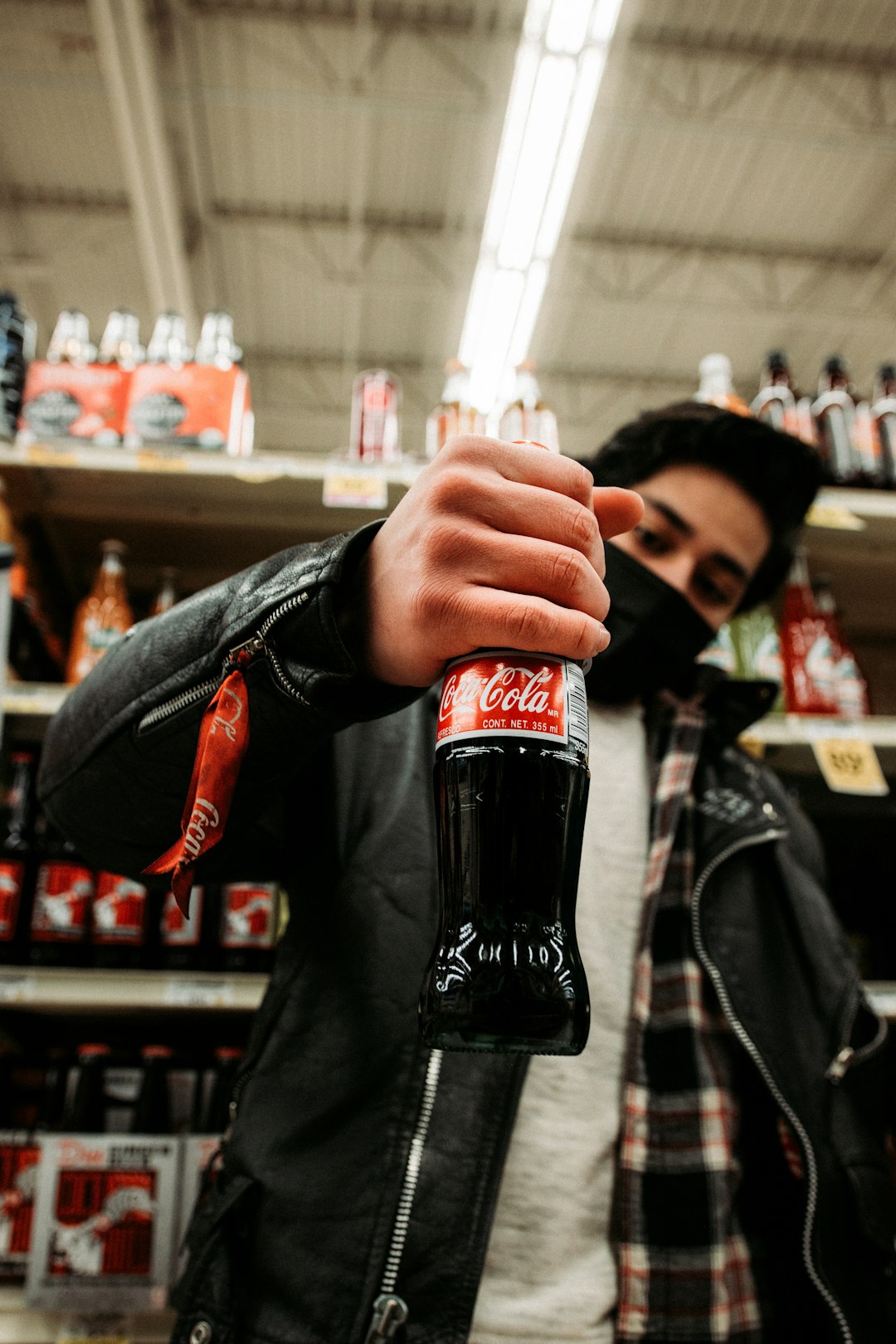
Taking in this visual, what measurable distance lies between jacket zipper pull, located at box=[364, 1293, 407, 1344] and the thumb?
74 cm

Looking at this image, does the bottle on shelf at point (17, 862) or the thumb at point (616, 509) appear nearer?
the thumb at point (616, 509)

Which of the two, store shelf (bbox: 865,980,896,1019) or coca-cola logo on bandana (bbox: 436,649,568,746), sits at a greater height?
coca-cola logo on bandana (bbox: 436,649,568,746)

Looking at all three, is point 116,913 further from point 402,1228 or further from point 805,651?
point 805,651

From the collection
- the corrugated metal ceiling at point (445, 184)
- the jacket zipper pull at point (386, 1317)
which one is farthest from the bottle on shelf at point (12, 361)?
the corrugated metal ceiling at point (445, 184)

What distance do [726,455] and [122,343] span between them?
1.69m

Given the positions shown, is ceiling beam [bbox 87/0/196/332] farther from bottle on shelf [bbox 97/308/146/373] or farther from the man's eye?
the man's eye

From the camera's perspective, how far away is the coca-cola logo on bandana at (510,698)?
717 mm

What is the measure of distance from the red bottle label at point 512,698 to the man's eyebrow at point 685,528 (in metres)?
0.79

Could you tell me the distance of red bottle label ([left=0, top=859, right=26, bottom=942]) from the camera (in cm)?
190

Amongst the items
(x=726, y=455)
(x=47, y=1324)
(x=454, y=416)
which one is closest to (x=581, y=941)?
(x=726, y=455)

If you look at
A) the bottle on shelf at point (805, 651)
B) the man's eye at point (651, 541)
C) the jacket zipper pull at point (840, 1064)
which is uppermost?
the bottle on shelf at point (805, 651)

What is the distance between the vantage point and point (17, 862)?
1.97 metres

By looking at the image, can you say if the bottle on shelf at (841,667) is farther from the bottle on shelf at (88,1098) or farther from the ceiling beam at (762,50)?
the ceiling beam at (762,50)

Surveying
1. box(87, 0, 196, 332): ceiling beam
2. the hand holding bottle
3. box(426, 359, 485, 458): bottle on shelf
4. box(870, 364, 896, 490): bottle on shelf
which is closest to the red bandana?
the hand holding bottle
